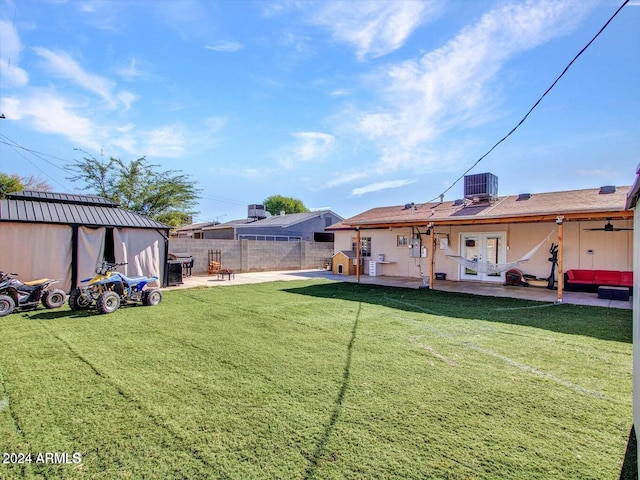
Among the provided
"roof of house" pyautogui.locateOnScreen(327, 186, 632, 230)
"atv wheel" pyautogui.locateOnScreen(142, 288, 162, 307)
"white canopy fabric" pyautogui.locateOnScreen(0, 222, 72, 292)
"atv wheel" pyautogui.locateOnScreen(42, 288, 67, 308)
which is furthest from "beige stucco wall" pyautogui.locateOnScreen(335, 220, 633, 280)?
"white canopy fabric" pyautogui.locateOnScreen(0, 222, 72, 292)

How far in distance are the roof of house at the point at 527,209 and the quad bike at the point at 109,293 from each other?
681 cm

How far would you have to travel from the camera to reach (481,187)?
11547 millimetres

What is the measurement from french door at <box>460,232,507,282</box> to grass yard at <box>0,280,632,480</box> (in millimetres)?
5601

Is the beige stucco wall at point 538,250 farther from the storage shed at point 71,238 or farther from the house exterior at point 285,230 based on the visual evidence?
the storage shed at point 71,238

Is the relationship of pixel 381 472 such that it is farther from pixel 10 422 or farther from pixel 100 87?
pixel 100 87

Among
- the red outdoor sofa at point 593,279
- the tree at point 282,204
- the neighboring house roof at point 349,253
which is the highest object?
the tree at point 282,204

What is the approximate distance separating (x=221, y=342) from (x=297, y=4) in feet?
20.7

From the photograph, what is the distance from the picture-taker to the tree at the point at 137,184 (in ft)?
51.5

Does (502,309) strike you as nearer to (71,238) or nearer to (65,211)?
(71,238)

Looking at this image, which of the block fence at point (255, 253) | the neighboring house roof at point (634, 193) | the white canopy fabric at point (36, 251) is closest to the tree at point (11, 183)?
the block fence at point (255, 253)

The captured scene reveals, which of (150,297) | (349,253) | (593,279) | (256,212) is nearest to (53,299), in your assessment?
(150,297)

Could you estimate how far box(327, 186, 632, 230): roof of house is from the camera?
736 cm

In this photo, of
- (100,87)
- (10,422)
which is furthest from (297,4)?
(10,422)

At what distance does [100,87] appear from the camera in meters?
9.52
